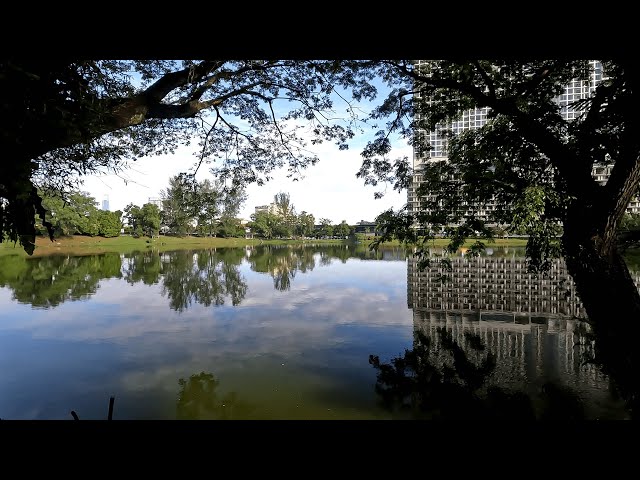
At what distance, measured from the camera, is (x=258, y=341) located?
6363 millimetres

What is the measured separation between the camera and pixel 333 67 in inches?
127

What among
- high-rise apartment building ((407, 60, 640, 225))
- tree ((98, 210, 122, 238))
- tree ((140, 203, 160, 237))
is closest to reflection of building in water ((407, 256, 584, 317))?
high-rise apartment building ((407, 60, 640, 225))

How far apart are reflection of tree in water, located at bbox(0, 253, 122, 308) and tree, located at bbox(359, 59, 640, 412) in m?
9.55

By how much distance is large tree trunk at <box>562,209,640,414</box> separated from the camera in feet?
6.28

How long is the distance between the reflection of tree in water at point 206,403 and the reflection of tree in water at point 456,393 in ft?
5.52

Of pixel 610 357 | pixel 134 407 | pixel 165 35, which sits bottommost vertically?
pixel 134 407

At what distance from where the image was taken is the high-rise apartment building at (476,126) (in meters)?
3.58

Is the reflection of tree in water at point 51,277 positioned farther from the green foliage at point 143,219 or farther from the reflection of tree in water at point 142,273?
the green foliage at point 143,219

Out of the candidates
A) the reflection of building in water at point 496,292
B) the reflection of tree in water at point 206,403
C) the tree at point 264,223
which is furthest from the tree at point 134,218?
the reflection of tree in water at point 206,403

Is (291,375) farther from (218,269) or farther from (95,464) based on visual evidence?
(218,269)

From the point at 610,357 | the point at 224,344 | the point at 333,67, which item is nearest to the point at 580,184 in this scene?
the point at 610,357

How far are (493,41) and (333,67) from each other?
2248 millimetres

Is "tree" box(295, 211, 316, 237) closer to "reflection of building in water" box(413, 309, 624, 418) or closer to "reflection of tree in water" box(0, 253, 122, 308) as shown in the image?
"reflection of tree in water" box(0, 253, 122, 308)

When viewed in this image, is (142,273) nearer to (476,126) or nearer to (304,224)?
(304,224)
